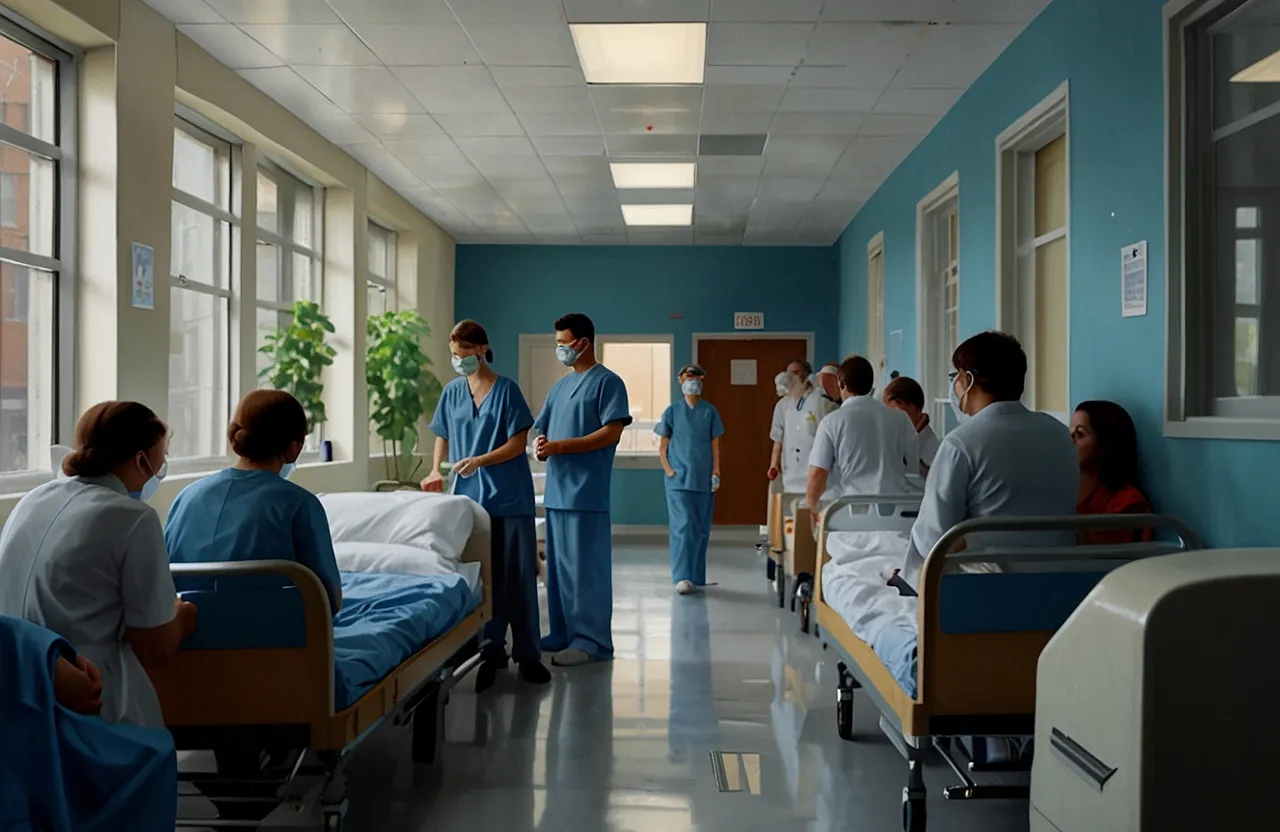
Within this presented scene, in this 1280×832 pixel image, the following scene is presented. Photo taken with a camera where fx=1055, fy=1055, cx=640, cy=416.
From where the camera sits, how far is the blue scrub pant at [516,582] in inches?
175

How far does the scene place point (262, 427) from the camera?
8.77 ft

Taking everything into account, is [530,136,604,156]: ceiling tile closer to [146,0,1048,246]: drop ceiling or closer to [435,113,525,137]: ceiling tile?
[146,0,1048,246]: drop ceiling

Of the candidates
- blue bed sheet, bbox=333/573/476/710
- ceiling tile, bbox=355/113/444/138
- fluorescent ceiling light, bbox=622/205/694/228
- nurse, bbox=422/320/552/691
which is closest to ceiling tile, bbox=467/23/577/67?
ceiling tile, bbox=355/113/444/138

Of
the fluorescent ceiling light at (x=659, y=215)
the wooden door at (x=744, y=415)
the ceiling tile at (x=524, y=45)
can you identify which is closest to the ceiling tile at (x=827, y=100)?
the ceiling tile at (x=524, y=45)

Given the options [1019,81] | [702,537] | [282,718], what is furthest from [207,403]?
[1019,81]

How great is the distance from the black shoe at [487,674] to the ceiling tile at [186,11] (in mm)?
2979

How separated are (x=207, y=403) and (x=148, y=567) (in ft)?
12.5

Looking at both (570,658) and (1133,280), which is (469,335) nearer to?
(570,658)

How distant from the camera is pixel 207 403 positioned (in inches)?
225

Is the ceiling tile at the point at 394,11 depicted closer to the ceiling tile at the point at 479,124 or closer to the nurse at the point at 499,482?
the nurse at the point at 499,482

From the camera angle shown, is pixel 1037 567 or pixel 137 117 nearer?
pixel 1037 567

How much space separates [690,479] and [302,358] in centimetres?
266

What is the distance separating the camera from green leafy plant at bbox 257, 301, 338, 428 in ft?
19.5

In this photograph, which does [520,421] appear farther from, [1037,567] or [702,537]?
[702,537]
